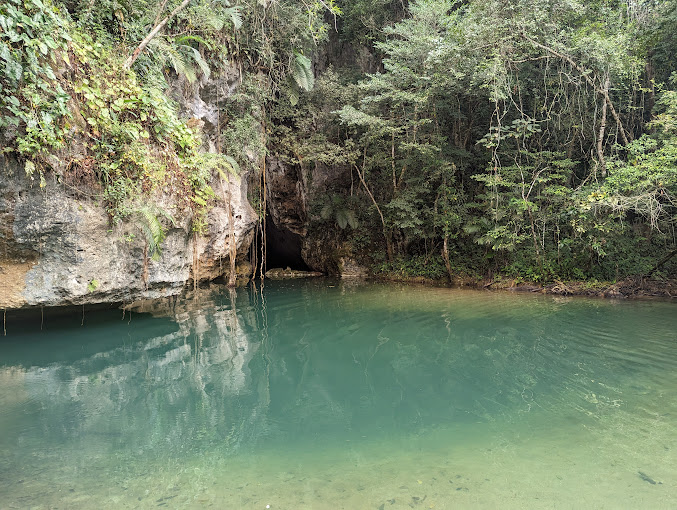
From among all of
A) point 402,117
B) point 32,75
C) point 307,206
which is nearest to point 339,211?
point 307,206

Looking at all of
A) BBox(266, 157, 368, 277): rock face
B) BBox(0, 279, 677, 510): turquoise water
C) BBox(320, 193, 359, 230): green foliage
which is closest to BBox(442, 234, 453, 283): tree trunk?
BBox(320, 193, 359, 230): green foliage

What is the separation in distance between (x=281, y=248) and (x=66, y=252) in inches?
514

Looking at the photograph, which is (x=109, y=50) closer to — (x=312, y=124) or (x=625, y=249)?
(x=312, y=124)

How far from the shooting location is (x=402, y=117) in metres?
13.4

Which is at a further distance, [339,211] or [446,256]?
[339,211]

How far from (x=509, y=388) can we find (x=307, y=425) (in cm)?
238

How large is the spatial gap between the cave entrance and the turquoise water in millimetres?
9919

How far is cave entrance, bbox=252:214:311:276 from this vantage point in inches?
688

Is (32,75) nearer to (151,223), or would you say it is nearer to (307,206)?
(151,223)

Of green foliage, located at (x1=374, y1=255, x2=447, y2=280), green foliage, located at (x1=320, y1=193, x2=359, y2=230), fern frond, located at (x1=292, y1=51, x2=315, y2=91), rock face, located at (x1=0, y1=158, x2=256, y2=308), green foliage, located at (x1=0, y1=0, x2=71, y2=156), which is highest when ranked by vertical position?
fern frond, located at (x1=292, y1=51, x2=315, y2=91)

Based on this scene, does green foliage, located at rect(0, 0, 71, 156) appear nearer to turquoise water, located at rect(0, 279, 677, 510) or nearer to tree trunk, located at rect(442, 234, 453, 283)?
turquoise water, located at rect(0, 279, 677, 510)

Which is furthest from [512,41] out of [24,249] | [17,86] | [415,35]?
[24,249]

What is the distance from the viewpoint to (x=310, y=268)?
695 inches

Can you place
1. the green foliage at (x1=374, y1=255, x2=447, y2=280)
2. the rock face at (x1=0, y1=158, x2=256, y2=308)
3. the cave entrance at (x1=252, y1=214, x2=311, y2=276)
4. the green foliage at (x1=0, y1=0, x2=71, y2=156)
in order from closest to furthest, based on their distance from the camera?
the green foliage at (x1=0, y1=0, x2=71, y2=156), the rock face at (x1=0, y1=158, x2=256, y2=308), the green foliage at (x1=374, y1=255, x2=447, y2=280), the cave entrance at (x1=252, y1=214, x2=311, y2=276)
